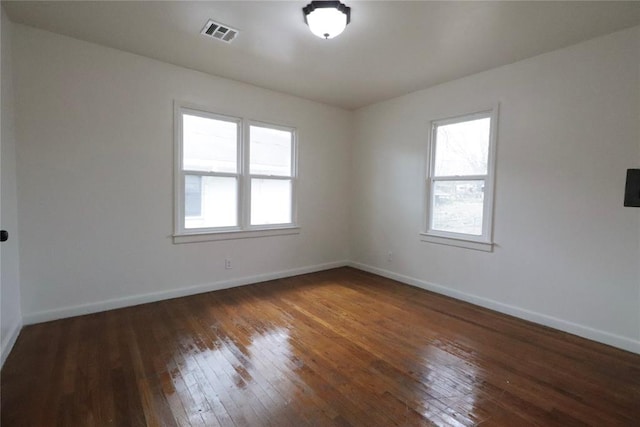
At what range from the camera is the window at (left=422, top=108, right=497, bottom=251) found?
11.4 feet

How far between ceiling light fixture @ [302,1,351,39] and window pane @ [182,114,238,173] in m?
1.90

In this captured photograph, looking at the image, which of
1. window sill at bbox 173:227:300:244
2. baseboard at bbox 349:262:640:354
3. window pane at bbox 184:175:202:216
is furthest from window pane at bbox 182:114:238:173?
baseboard at bbox 349:262:640:354

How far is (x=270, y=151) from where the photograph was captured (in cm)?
433

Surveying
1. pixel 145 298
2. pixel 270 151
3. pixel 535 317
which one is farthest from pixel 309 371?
pixel 270 151

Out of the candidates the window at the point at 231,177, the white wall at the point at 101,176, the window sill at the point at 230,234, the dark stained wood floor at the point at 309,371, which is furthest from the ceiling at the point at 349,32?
the dark stained wood floor at the point at 309,371

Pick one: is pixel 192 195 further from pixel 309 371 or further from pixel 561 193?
pixel 561 193

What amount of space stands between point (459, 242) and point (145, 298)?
3697mm

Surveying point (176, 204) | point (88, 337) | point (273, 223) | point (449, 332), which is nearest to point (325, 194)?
point (273, 223)

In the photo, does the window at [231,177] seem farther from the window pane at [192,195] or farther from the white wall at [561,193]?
the white wall at [561,193]

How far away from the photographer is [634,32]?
8.23ft

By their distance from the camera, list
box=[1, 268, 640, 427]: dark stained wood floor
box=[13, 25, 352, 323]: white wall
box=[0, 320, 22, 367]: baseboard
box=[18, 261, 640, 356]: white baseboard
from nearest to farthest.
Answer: box=[1, 268, 640, 427]: dark stained wood floor → box=[0, 320, 22, 367]: baseboard → box=[18, 261, 640, 356]: white baseboard → box=[13, 25, 352, 323]: white wall

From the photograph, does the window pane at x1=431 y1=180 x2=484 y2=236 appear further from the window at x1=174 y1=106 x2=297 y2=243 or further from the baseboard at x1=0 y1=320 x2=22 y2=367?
the baseboard at x1=0 y1=320 x2=22 y2=367

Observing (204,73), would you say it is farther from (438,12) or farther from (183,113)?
(438,12)

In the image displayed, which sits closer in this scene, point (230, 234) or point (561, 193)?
point (561, 193)
